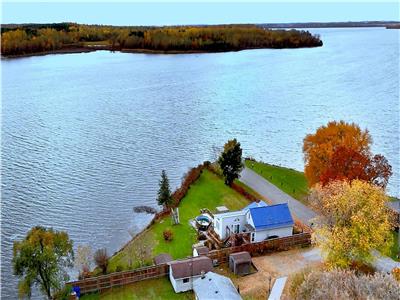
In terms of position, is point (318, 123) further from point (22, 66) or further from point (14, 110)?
point (22, 66)

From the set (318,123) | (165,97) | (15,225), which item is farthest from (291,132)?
(15,225)

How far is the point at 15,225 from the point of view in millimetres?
34094

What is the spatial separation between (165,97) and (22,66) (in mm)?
48500

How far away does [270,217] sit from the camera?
30.7 meters

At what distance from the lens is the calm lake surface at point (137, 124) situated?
3709 cm

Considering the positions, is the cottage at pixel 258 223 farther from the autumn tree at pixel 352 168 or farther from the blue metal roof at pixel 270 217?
the autumn tree at pixel 352 168

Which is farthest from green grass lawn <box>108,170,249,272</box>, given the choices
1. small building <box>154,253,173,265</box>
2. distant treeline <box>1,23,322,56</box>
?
distant treeline <box>1,23,322,56</box>

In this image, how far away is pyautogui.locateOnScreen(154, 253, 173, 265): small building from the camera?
27.6 metres

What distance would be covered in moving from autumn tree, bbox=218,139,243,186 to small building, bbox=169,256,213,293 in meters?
13.5

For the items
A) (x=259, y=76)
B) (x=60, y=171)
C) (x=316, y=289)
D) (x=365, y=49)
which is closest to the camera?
(x=316, y=289)

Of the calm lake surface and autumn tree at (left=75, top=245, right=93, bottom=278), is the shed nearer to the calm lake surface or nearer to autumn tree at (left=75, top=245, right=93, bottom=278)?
the calm lake surface

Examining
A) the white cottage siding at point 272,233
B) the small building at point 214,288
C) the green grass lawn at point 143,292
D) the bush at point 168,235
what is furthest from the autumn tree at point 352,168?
the green grass lawn at point 143,292

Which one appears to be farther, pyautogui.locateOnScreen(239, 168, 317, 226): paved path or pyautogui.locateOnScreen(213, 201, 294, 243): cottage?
pyautogui.locateOnScreen(239, 168, 317, 226): paved path

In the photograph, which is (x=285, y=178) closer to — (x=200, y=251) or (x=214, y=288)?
(x=200, y=251)
